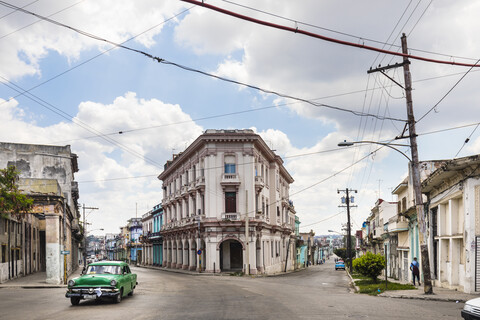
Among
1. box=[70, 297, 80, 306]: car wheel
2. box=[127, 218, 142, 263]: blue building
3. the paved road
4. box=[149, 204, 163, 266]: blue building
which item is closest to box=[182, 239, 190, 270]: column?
box=[149, 204, 163, 266]: blue building

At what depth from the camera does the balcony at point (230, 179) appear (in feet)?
158

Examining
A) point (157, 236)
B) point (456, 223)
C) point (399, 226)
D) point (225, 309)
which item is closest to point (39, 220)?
point (157, 236)

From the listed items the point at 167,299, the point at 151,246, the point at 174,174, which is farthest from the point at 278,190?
the point at 167,299

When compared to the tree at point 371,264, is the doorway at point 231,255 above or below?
below

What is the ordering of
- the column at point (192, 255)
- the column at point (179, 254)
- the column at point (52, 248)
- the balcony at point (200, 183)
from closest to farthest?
the column at point (52, 248)
the balcony at point (200, 183)
the column at point (192, 255)
the column at point (179, 254)

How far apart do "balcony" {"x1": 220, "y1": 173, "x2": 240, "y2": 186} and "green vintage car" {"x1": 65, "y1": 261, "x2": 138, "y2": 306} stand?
2920 centimetres

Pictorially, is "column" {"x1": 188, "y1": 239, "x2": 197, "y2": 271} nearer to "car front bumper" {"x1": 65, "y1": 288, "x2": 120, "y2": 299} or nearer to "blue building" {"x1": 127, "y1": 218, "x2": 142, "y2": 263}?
"car front bumper" {"x1": 65, "y1": 288, "x2": 120, "y2": 299}

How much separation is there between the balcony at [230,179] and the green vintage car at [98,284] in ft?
95.8

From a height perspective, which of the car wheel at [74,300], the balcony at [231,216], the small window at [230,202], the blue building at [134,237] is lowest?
the blue building at [134,237]

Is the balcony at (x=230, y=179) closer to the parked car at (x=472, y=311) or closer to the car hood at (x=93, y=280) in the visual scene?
the car hood at (x=93, y=280)

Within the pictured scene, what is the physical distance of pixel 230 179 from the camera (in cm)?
4834

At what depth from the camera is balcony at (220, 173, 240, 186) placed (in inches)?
1892

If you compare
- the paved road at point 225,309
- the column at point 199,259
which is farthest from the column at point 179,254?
the paved road at point 225,309

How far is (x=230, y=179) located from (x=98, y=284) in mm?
31420
